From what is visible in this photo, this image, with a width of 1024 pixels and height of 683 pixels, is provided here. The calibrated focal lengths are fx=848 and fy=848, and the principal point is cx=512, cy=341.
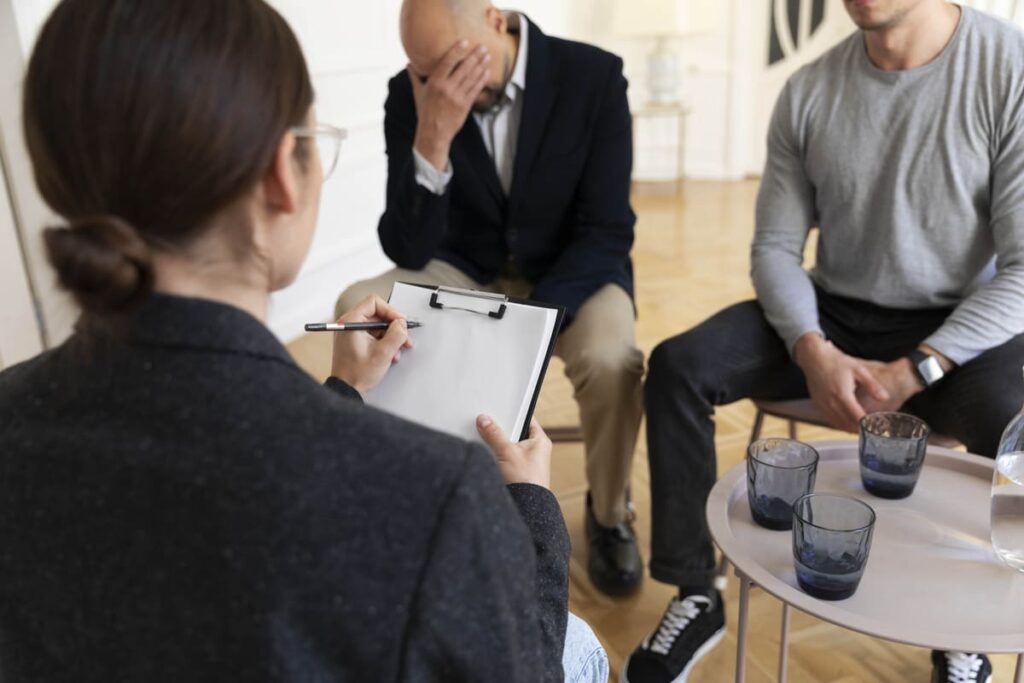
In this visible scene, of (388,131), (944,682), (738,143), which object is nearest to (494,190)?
(388,131)

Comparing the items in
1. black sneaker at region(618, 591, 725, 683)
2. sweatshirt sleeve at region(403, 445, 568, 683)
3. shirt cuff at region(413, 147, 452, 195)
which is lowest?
black sneaker at region(618, 591, 725, 683)

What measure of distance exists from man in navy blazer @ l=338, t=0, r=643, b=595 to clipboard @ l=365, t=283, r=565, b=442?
503 mm

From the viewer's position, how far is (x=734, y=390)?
1474 mm

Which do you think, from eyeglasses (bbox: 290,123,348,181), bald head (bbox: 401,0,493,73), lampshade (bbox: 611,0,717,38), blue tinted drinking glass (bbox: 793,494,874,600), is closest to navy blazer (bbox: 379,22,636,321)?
bald head (bbox: 401,0,493,73)

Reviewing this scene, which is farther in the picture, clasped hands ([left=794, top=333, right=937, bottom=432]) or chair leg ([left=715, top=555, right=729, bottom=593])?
chair leg ([left=715, top=555, right=729, bottom=593])

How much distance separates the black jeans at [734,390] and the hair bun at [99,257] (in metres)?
1.04

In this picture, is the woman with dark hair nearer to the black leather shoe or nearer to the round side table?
the round side table

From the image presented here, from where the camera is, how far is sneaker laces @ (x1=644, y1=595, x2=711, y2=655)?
52.3 inches

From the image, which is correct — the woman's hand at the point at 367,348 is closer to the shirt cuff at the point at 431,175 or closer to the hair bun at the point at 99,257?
the hair bun at the point at 99,257

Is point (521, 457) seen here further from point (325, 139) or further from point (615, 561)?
point (615, 561)

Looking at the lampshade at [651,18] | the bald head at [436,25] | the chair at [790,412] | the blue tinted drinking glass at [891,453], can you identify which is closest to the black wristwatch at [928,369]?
the chair at [790,412]

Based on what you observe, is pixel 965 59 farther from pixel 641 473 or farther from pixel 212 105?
pixel 212 105

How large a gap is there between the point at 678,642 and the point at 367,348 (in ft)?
2.34

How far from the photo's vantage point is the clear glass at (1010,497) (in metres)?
0.95
